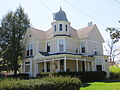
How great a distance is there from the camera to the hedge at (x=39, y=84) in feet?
25.1

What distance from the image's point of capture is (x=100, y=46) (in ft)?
101

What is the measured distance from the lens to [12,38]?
31.2 m

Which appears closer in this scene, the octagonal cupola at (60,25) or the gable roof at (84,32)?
the octagonal cupola at (60,25)

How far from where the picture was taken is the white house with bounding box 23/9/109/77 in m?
26.4

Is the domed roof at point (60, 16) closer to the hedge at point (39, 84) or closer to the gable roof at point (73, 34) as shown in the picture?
the gable roof at point (73, 34)

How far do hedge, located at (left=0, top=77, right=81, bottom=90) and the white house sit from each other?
579 inches

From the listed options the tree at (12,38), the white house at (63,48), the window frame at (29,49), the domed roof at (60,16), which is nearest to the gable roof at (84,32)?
the white house at (63,48)

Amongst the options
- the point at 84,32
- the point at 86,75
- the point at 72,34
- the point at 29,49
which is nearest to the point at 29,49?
the point at 29,49

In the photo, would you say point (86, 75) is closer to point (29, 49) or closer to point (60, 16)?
point (60, 16)

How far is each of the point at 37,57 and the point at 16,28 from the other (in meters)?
9.03

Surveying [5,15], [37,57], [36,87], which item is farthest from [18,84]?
[5,15]

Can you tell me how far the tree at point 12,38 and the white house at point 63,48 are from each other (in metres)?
1.89

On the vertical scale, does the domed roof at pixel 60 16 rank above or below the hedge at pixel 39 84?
above

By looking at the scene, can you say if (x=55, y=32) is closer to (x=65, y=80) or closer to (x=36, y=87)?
(x=65, y=80)
